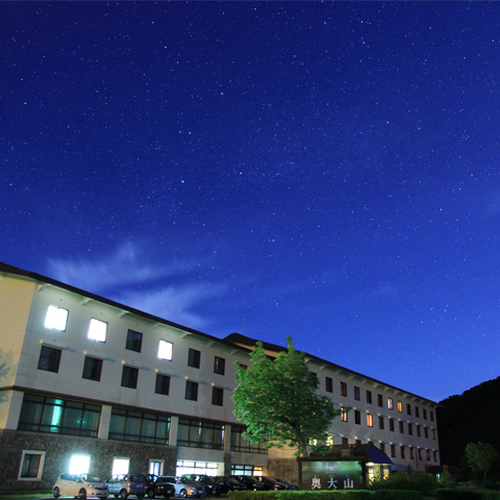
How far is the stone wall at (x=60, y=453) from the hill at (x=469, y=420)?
68735 millimetres

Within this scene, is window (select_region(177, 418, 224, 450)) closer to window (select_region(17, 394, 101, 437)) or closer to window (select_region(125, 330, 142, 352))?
window (select_region(125, 330, 142, 352))

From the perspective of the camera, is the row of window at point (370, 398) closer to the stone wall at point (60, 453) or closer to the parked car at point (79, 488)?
the stone wall at point (60, 453)

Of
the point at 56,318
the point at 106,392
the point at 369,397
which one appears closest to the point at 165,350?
the point at 106,392

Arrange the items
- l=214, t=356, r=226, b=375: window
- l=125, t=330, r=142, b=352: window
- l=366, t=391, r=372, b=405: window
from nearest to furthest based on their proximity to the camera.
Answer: l=125, t=330, r=142, b=352: window
l=214, t=356, r=226, b=375: window
l=366, t=391, r=372, b=405: window

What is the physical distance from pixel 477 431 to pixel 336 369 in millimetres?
52369

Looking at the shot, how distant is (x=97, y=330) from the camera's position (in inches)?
1566

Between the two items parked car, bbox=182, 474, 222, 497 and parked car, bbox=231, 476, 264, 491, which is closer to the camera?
parked car, bbox=182, 474, 222, 497

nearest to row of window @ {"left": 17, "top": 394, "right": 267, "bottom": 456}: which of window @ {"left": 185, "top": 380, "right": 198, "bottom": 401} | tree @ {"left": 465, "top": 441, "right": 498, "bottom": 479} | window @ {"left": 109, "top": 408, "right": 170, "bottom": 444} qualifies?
window @ {"left": 109, "top": 408, "right": 170, "bottom": 444}

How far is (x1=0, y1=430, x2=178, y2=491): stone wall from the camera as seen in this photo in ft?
105

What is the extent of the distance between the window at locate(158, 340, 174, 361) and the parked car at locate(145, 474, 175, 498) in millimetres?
11425

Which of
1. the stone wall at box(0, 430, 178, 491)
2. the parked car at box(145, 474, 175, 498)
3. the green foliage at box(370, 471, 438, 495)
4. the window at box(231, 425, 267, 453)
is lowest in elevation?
the parked car at box(145, 474, 175, 498)

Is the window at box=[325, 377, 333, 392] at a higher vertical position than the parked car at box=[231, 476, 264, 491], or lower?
higher

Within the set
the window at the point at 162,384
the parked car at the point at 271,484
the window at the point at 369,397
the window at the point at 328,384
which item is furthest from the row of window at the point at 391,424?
the window at the point at 162,384

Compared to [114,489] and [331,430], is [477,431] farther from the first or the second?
[114,489]
